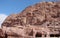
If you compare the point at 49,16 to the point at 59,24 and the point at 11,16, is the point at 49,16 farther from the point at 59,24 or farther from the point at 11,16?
the point at 11,16

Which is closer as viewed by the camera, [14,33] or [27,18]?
[14,33]

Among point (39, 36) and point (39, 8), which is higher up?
point (39, 8)

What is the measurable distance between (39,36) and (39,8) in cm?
1381

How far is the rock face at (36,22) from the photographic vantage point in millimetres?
35938

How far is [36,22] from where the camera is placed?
4569 cm

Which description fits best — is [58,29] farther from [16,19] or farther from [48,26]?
[16,19]

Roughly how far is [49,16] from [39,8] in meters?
4.31

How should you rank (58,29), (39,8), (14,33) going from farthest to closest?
(39,8)
(58,29)
(14,33)

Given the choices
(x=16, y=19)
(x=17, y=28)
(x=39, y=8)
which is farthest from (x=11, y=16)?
(x=17, y=28)

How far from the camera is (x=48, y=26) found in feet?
128

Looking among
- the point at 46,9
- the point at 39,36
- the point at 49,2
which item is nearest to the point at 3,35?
the point at 39,36

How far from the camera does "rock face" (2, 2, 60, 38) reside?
35.9 meters

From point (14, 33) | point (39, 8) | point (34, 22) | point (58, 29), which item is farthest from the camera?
point (39, 8)

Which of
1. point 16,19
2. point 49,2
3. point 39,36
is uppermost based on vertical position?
point 49,2
